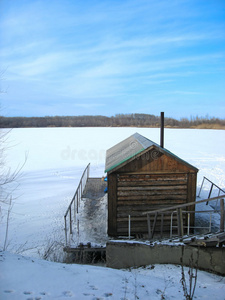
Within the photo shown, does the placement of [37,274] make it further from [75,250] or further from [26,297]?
[75,250]

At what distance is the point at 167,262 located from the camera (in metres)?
6.35

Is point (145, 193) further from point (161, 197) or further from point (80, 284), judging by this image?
point (80, 284)

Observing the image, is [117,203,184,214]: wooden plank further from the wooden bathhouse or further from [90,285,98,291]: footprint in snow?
[90,285,98,291]: footprint in snow

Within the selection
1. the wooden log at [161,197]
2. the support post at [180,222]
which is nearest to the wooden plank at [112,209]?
the wooden log at [161,197]

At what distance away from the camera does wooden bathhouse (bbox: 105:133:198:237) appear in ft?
29.7

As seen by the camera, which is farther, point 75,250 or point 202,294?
point 75,250

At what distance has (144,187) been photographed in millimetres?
9273

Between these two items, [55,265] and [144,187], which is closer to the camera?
[55,265]

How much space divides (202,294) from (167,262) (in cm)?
182

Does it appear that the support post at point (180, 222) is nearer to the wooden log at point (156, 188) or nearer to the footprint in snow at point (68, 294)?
the wooden log at point (156, 188)

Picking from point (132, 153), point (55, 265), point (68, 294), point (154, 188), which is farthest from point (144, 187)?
point (68, 294)

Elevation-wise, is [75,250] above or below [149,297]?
below

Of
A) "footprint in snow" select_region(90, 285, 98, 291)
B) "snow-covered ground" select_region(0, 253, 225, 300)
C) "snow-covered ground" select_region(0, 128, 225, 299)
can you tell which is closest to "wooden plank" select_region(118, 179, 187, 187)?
"snow-covered ground" select_region(0, 128, 225, 299)

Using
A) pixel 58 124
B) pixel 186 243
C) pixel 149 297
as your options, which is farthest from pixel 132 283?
pixel 58 124
